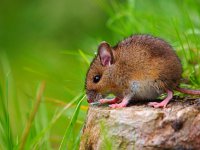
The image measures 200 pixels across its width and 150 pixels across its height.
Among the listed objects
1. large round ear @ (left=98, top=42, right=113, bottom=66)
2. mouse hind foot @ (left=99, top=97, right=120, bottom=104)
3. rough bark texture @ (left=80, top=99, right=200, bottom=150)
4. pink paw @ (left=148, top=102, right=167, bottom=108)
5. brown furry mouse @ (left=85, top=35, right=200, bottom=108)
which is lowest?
rough bark texture @ (left=80, top=99, right=200, bottom=150)

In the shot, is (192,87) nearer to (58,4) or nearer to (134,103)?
(134,103)

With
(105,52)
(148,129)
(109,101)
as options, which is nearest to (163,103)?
(148,129)

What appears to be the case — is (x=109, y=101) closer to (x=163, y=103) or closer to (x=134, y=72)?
(x=134, y=72)

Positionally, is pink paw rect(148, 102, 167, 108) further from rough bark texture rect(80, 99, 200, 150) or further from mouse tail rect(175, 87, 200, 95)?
mouse tail rect(175, 87, 200, 95)

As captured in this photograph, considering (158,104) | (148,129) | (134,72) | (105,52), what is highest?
(105,52)

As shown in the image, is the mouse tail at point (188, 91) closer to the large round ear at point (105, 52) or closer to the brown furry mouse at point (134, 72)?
the brown furry mouse at point (134, 72)

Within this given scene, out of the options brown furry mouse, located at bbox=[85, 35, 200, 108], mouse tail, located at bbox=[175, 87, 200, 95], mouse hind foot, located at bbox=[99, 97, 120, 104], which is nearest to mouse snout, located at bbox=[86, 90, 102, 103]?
brown furry mouse, located at bbox=[85, 35, 200, 108]

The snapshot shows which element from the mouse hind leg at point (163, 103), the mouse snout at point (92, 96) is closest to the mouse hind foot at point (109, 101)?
the mouse snout at point (92, 96)
